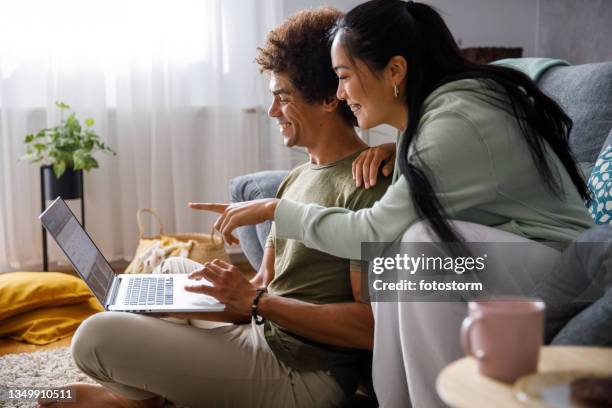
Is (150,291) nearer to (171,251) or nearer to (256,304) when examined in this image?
(256,304)

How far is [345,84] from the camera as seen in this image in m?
1.37

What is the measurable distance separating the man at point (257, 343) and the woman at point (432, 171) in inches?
6.0

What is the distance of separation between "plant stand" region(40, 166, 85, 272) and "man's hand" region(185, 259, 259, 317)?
6.40ft

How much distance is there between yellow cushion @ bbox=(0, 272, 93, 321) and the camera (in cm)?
249

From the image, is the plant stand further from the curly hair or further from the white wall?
the curly hair

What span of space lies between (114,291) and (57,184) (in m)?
Result: 1.72

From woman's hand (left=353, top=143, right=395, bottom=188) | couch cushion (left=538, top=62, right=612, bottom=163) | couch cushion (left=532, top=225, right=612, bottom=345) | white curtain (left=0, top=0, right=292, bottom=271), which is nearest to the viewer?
couch cushion (left=532, top=225, right=612, bottom=345)

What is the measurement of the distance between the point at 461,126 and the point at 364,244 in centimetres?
26

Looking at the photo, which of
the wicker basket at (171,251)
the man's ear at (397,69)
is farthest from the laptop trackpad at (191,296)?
the wicker basket at (171,251)

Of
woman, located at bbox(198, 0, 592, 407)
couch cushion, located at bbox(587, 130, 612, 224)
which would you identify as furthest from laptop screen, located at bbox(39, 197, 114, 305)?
couch cushion, located at bbox(587, 130, 612, 224)

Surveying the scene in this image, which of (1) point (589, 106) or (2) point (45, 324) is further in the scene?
(2) point (45, 324)

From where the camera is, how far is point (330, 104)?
1.62m

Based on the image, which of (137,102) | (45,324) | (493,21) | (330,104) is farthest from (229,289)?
(493,21)

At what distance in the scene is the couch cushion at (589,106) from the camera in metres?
1.91
